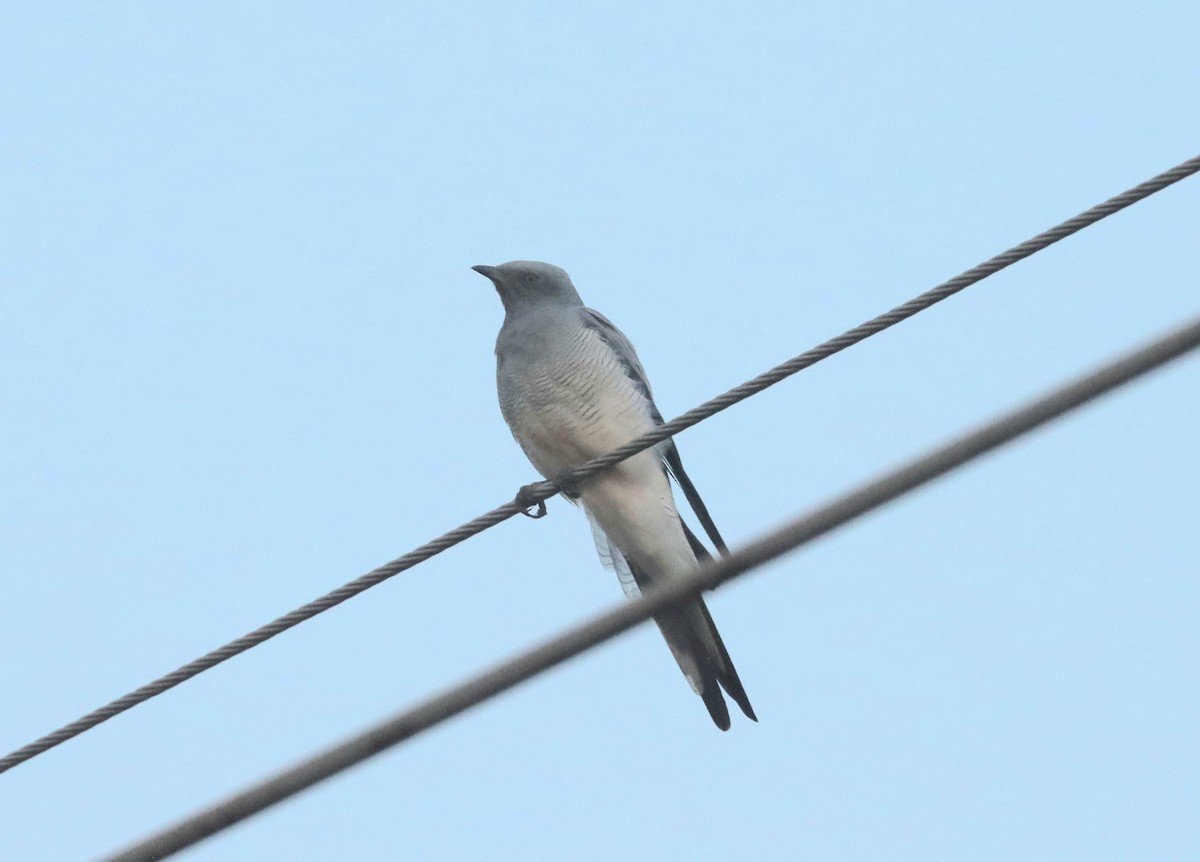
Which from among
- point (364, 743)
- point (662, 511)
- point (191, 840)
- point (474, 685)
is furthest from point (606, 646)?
point (662, 511)

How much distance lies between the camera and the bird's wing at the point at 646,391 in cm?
716

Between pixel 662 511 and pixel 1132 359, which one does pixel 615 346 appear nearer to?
pixel 662 511

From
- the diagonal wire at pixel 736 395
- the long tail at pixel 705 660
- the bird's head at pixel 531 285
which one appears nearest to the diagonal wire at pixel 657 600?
the diagonal wire at pixel 736 395

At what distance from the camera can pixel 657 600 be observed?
326 cm

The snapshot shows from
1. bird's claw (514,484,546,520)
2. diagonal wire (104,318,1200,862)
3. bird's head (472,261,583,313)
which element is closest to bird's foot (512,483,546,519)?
bird's claw (514,484,546,520)

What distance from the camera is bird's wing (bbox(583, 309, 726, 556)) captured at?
23.5 feet

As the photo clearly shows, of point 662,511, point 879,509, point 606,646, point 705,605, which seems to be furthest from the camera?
point 662,511

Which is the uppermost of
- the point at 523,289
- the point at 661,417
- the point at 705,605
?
the point at 523,289

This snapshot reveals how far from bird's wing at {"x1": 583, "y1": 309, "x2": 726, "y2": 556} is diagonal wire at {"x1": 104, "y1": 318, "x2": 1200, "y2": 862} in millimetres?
3821

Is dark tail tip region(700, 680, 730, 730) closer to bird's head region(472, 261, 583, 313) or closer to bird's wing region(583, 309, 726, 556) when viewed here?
bird's wing region(583, 309, 726, 556)

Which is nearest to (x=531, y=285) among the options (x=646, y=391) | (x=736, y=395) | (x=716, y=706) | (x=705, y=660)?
(x=646, y=391)

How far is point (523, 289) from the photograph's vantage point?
8203 millimetres

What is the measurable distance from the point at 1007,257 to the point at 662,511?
351cm

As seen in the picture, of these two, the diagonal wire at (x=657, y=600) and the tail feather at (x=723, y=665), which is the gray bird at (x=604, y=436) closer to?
the tail feather at (x=723, y=665)
